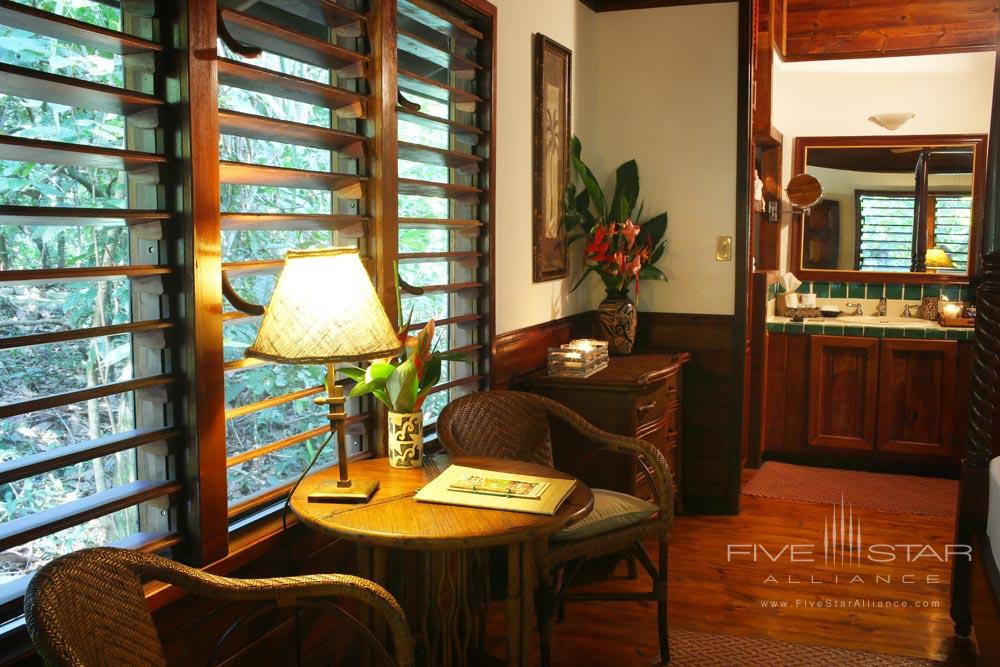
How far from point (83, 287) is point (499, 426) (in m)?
1.48

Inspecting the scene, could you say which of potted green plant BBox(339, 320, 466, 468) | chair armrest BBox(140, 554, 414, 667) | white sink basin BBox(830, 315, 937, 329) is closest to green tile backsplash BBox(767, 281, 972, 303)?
white sink basin BBox(830, 315, 937, 329)

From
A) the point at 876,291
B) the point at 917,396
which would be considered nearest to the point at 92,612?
the point at 917,396

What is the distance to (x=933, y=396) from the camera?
17.1 feet

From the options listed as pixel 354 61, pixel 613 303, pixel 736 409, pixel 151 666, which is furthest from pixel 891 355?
pixel 151 666

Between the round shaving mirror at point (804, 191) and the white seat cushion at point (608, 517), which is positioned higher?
the round shaving mirror at point (804, 191)

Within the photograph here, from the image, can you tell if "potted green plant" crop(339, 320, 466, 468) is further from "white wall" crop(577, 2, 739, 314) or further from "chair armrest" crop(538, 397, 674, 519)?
"white wall" crop(577, 2, 739, 314)

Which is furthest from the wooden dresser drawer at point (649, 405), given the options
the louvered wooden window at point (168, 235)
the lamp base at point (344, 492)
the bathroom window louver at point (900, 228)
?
the bathroom window louver at point (900, 228)

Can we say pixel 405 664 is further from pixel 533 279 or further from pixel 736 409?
pixel 736 409

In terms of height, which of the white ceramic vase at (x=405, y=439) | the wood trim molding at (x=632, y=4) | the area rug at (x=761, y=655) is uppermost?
the wood trim molding at (x=632, y=4)

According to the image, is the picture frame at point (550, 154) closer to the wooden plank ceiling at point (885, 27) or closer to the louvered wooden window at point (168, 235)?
the louvered wooden window at point (168, 235)

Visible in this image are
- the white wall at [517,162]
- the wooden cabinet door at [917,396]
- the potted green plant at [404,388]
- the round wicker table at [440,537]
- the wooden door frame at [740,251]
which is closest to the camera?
the round wicker table at [440,537]

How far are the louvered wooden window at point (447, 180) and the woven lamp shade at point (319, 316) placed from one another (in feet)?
2.11

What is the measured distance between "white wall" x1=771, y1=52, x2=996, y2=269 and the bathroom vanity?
717 millimetres

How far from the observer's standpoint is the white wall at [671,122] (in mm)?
4371
